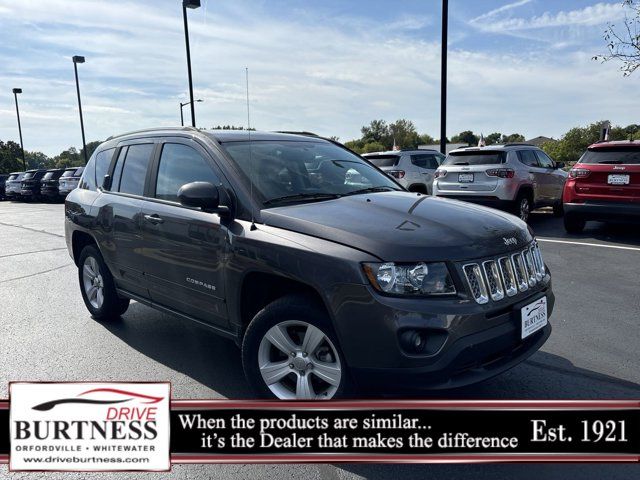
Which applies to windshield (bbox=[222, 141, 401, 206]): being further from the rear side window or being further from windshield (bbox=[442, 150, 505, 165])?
the rear side window

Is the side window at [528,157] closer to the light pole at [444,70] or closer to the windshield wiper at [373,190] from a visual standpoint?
the light pole at [444,70]

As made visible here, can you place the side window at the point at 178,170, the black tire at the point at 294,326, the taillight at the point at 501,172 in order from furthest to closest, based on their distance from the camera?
the taillight at the point at 501,172
the side window at the point at 178,170
the black tire at the point at 294,326

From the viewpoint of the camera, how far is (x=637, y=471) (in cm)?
267

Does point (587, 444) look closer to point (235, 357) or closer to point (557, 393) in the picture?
point (557, 393)

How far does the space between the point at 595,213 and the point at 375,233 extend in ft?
24.7

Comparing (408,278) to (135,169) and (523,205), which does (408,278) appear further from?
(523,205)

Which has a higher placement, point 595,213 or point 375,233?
point 375,233

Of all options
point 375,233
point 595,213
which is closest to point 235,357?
point 375,233

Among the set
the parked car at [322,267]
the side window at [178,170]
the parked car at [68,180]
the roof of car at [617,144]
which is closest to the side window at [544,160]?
the roof of car at [617,144]

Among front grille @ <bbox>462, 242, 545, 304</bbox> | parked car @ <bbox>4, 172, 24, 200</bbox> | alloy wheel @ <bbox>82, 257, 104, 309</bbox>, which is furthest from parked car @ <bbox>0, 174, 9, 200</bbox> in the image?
front grille @ <bbox>462, 242, 545, 304</bbox>

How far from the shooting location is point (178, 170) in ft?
13.3

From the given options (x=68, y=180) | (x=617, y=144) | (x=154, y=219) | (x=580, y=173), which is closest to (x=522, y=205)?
(x=580, y=173)

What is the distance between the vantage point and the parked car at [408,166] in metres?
12.9

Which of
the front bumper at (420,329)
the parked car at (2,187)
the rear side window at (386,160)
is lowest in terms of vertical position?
the parked car at (2,187)
